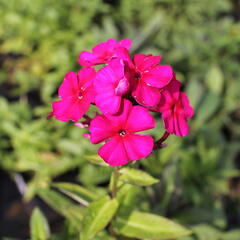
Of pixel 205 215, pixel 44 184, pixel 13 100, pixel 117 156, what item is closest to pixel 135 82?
pixel 117 156

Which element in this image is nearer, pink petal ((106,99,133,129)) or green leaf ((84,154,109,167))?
pink petal ((106,99,133,129))

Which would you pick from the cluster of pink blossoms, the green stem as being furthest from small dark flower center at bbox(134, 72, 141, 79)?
the green stem

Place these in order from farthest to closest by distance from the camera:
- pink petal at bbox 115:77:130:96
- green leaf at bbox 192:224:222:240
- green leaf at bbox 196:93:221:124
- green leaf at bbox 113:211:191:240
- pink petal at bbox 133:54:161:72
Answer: green leaf at bbox 196:93:221:124, green leaf at bbox 192:224:222:240, green leaf at bbox 113:211:191:240, pink petal at bbox 133:54:161:72, pink petal at bbox 115:77:130:96

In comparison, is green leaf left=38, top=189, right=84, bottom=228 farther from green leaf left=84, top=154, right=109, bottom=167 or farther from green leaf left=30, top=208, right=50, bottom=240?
green leaf left=84, top=154, right=109, bottom=167

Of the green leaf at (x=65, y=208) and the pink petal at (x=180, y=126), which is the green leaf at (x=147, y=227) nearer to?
the green leaf at (x=65, y=208)

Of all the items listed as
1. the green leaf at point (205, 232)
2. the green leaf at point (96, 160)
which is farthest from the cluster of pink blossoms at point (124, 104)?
the green leaf at point (205, 232)

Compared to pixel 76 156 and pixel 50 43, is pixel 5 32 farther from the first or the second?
pixel 76 156

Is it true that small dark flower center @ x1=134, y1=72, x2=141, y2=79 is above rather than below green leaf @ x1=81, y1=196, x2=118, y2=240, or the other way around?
above

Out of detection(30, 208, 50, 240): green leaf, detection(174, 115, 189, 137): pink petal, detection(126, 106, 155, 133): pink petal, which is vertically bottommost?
detection(30, 208, 50, 240): green leaf

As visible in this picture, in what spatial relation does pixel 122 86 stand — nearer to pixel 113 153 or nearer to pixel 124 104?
pixel 124 104
